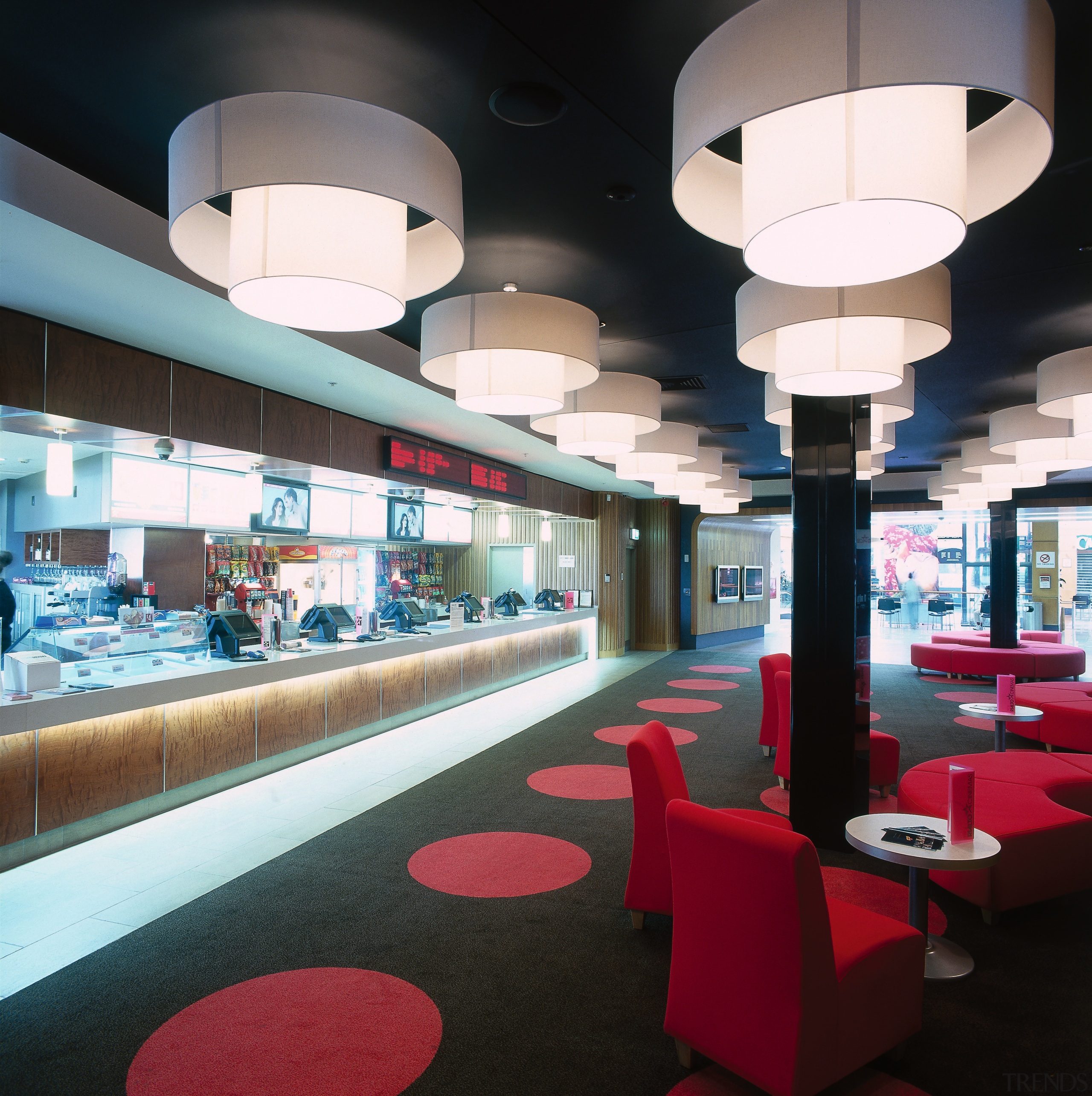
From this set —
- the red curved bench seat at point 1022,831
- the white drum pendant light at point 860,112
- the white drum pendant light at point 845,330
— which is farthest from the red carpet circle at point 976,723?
the white drum pendant light at point 860,112

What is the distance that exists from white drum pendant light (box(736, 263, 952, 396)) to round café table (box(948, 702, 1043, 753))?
356 cm

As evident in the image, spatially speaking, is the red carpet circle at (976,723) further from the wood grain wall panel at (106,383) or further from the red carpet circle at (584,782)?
the wood grain wall panel at (106,383)

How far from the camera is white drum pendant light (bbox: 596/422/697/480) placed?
20.1 feet

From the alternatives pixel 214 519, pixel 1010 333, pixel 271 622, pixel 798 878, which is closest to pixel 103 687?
pixel 271 622

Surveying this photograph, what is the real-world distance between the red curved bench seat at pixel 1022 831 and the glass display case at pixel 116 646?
16.5 feet

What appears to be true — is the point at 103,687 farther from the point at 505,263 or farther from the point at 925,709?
the point at 925,709

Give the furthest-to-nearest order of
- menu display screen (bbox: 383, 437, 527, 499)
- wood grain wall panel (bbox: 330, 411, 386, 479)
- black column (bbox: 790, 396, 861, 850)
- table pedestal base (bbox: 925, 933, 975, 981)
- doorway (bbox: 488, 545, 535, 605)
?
doorway (bbox: 488, 545, 535, 605), menu display screen (bbox: 383, 437, 527, 499), wood grain wall panel (bbox: 330, 411, 386, 479), black column (bbox: 790, 396, 861, 850), table pedestal base (bbox: 925, 933, 975, 981)

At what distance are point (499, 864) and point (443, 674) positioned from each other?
451 centimetres

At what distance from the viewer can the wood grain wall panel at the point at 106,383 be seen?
4453mm

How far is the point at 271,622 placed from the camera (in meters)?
6.32

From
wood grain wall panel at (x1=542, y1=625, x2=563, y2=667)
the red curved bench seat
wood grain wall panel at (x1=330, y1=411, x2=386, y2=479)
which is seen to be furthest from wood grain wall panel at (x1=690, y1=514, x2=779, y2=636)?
the red curved bench seat

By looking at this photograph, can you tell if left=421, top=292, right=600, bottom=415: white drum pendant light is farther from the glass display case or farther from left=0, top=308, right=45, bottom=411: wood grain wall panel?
the glass display case

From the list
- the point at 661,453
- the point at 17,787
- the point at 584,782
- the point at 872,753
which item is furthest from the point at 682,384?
the point at 17,787

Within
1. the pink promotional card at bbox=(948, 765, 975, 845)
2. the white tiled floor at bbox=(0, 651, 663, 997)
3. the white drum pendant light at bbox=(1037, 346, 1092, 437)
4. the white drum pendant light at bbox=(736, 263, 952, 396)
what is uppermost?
the white drum pendant light at bbox=(1037, 346, 1092, 437)
